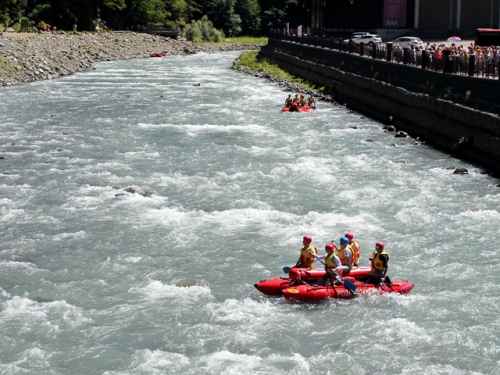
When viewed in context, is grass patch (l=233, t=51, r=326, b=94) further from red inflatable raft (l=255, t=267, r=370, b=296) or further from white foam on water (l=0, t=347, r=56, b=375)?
white foam on water (l=0, t=347, r=56, b=375)

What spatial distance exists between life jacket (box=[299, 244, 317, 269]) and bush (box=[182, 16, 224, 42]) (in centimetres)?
10036

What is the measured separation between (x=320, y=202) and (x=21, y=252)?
9067 mm

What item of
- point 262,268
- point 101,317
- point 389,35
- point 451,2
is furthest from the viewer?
point 389,35

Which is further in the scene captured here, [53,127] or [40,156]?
[53,127]

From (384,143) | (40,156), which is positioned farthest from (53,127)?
(384,143)

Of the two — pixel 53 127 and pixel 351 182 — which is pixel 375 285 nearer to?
pixel 351 182

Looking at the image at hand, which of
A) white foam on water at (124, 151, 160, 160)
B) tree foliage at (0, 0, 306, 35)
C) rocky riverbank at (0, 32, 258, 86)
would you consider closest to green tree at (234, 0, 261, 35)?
tree foliage at (0, 0, 306, 35)

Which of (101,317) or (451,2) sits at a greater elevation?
(451,2)

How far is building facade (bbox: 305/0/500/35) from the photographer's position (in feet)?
245

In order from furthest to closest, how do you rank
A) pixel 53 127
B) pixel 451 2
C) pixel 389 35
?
pixel 389 35
pixel 451 2
pixel 53 127

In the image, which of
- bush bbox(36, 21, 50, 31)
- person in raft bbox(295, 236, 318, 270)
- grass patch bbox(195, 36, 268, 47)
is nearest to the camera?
person in raft bbox(295, 236, 318, 270)

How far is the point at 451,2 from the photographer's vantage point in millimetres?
77125

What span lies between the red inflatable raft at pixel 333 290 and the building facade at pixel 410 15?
58.4 metres

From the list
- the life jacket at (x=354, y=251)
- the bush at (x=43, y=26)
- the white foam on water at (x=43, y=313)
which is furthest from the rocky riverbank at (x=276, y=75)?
the white foam on water at (x=43, y=313)
